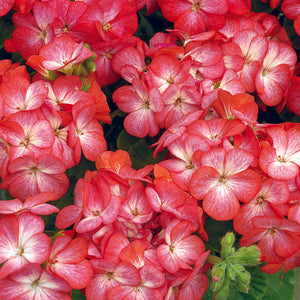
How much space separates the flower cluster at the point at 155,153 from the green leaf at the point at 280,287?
0.42 ft

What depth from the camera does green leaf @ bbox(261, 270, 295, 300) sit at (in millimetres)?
877

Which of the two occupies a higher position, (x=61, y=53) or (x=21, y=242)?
(x=61, y=53)

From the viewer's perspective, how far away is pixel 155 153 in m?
0.75

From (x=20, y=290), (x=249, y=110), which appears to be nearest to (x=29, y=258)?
(x=20, y=290)

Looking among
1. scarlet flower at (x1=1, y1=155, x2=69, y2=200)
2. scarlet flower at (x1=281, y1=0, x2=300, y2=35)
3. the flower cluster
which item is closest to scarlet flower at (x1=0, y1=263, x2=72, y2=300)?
the flower cluster

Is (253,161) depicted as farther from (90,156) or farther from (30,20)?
(30,20)

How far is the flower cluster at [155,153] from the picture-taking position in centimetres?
64

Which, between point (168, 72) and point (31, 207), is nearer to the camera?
point (31, 207)

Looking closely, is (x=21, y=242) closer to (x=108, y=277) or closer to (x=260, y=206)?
(x=108, y=277)

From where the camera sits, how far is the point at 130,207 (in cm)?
68

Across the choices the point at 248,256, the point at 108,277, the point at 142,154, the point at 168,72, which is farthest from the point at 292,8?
the point at 108,277

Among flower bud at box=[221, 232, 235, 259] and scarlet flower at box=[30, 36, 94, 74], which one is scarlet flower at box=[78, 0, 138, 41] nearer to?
scarlet flower at box=[30, 36, 94, 74]

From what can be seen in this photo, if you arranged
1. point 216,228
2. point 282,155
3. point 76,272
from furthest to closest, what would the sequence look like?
point 216,228, point 282,155, point 76,272

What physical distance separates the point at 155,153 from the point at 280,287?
38cm
